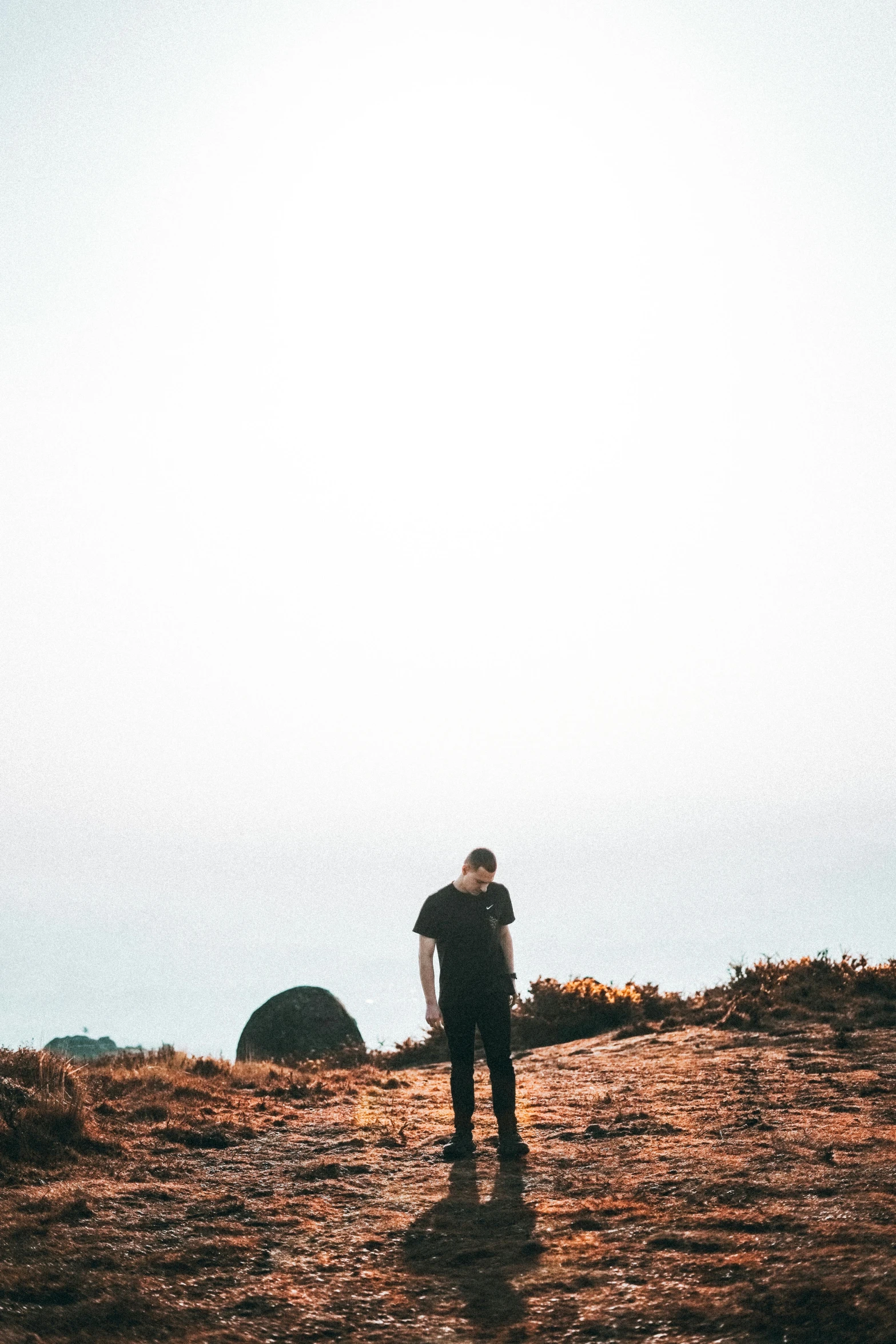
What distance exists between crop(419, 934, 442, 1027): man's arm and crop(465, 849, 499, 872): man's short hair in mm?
661

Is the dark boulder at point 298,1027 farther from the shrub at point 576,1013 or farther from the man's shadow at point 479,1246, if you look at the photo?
the man's shadow at point 479,1246

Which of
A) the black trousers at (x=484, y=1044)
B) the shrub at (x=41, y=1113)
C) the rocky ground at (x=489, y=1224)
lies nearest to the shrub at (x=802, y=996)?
the rocky ground at (x=489, y=1224)

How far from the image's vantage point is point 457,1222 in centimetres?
656

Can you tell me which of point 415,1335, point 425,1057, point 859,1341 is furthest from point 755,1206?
point 425,1057

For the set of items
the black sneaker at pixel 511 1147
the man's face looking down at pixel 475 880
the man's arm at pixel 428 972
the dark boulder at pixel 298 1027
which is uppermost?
the man's face looking down at pixel 475 880

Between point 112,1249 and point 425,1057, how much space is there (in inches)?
430

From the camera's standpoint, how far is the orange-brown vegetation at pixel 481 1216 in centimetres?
508

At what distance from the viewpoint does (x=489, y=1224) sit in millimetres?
6484

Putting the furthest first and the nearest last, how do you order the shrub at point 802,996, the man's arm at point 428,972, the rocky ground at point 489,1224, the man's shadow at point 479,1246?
the shrub at point 802,996 → the man's arm at point 428,972 → the man's shadow at point 479,1246 → the rocky ground at point 489,1224

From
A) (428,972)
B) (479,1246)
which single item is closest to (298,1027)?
(428,972)

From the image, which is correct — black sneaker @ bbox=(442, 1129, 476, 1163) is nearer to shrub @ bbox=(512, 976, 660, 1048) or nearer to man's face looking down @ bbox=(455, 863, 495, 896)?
man's face looking down @ bbox=(455, 863, 495, 896)

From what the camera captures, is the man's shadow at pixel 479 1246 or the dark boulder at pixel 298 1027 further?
the dark boulder at pixel 298 1027

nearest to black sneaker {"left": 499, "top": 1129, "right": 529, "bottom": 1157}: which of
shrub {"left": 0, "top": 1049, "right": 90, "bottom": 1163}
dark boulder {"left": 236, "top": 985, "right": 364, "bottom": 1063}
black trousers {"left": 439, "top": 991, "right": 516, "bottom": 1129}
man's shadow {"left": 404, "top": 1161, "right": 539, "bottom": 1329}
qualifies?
black trousers {"left": 439, "top": 991, "right": 516, "bottom": 1129}

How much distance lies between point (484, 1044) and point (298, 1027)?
13.2 meters
